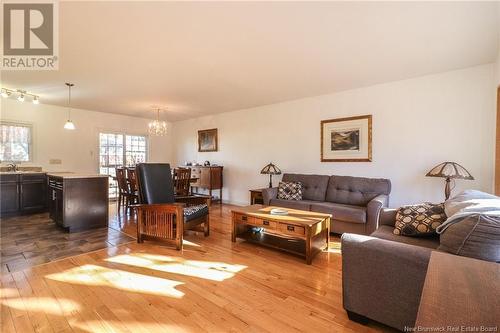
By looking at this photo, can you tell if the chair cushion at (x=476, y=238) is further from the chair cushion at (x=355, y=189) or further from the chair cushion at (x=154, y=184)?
the chair cushion at (x=154, y=184)

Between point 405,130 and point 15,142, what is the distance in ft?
24.6

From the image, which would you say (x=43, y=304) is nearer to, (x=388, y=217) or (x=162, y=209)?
(x=162, y=209)

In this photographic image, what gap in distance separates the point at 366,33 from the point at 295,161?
2.86 m

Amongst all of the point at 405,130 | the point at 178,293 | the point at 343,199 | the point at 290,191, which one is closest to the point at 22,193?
the point at 178,293

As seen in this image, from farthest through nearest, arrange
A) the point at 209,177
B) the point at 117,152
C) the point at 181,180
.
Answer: the point at 117,152 < the point at 209,177 < the point at 181,180

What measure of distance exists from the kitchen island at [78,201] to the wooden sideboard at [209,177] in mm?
2416

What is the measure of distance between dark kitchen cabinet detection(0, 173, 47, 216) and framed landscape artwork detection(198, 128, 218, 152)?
3.54 m

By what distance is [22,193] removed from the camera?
448 centimetres

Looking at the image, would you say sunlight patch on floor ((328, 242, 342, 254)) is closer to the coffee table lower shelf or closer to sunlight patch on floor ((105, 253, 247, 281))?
the coffee table lower shelf

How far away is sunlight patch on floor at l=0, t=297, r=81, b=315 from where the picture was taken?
1.75 metres

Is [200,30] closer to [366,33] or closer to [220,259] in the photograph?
[366,33]

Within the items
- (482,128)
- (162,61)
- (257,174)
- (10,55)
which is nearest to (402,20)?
(482,128)

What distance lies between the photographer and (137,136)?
698 centimetres

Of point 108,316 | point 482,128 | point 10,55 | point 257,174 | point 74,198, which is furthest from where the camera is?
point 257,174
